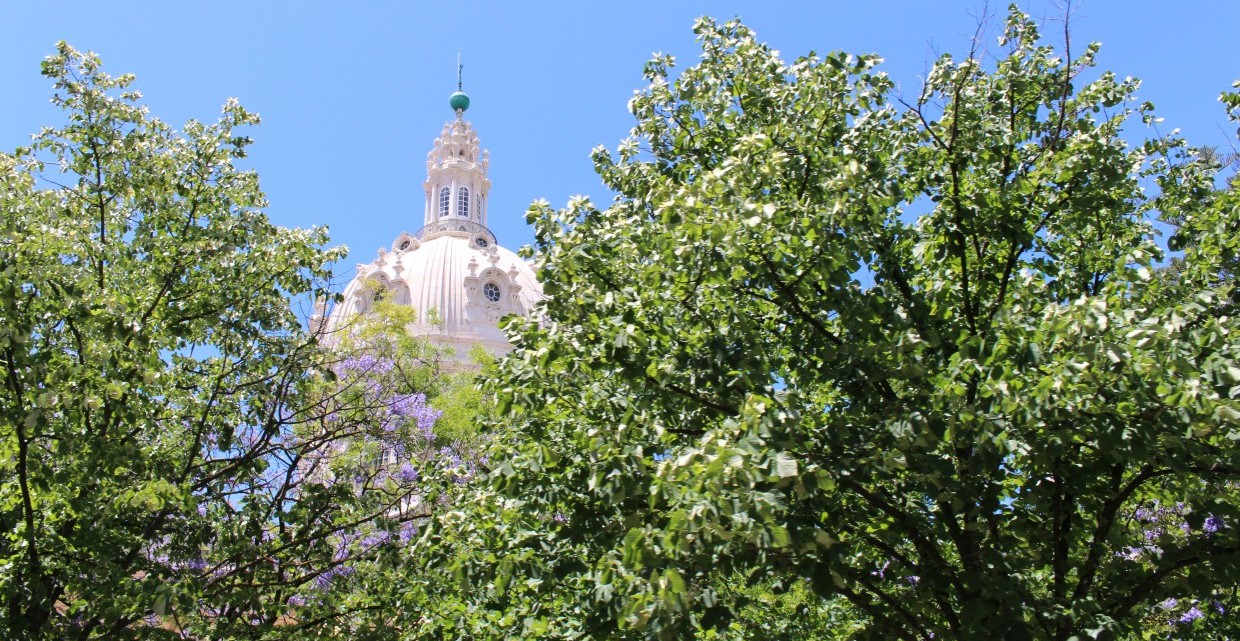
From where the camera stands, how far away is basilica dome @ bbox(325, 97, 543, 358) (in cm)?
5816

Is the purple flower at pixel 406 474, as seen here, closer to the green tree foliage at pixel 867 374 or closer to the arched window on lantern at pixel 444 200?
the green tree foliage at pixel 867 374

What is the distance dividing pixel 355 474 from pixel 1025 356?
361 inches

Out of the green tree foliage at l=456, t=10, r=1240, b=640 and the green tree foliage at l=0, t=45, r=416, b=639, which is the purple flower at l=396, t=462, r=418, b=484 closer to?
the green tree foliage at l=0, t=45, r=416, b=639

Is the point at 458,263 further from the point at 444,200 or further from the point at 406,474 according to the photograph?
the point at 406,474

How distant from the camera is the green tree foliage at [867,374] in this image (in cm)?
620

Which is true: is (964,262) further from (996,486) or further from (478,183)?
(478,183)

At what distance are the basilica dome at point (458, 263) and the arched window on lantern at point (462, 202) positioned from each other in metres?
0.06

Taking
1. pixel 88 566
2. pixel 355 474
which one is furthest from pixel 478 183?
pixel 88 566

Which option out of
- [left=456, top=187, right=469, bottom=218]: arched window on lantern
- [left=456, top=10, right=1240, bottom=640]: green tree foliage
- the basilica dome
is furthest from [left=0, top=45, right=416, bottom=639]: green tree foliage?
[left=456, top=187, right=469, bottom=218]: arched window on lantern

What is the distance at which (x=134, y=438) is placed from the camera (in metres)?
9.47

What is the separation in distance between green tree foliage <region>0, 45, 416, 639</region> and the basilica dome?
3901 cm

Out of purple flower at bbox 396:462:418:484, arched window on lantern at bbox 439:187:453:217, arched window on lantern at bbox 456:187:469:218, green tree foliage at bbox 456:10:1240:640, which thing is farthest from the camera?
arched window on lantern at bbox 439:187:453:217

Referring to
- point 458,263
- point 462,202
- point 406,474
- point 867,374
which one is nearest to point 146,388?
point 867,374

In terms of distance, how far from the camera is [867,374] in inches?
280
